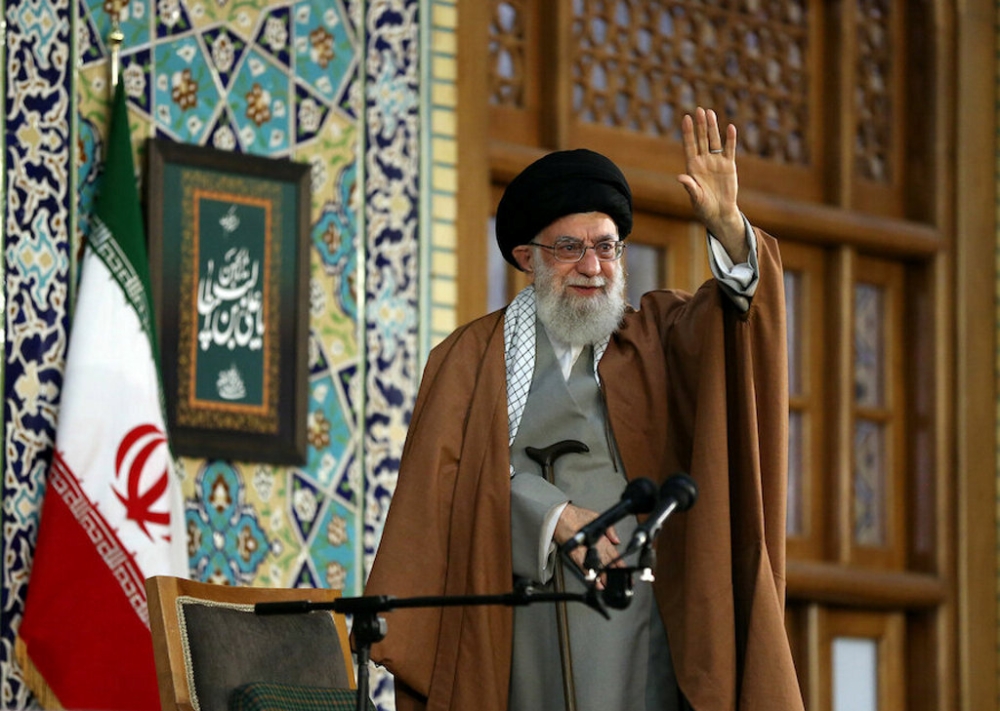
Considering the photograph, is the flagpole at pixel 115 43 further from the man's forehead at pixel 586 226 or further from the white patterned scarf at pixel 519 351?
the man's forehead at pixel 586 226

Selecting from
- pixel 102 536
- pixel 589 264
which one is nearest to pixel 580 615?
pixel 589 264

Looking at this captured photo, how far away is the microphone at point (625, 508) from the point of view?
114 inches

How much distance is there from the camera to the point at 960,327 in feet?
24.7

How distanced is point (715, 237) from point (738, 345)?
0.20 m

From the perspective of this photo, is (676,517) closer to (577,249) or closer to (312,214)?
(577,249)

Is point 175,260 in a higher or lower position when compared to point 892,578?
higher

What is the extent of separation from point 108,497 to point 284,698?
1.63m

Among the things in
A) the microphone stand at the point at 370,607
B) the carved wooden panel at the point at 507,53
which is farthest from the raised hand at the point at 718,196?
the carved wooden panel at the point at 507,53

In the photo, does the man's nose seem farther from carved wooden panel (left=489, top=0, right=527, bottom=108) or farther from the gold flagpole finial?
carved wooden panel (left=489, top=0, right=527, bottom=108)

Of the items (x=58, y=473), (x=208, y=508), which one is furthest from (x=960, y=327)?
(x=58, y=473)

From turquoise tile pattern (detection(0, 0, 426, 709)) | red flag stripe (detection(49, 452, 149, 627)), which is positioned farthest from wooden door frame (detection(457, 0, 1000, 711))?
red flag stripe (detection(49, 452, 149, 627))

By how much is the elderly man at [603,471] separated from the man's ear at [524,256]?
47 millimetres

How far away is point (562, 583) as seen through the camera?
354 cm

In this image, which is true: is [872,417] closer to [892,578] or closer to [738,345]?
[892,578]
